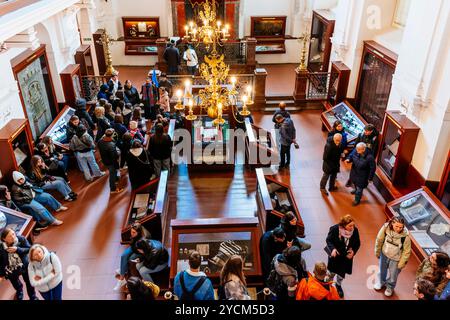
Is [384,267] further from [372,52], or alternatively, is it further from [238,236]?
[372,52]

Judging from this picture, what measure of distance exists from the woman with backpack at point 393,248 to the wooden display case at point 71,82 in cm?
886

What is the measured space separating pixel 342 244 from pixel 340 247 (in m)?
0.06

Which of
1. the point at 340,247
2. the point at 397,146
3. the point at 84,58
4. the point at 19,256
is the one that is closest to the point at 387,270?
the point at 340,247

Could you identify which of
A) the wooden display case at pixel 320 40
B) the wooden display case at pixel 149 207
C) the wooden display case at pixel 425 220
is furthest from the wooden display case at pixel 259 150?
the wooden display case at pixel 320 40

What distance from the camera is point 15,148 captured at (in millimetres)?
7996

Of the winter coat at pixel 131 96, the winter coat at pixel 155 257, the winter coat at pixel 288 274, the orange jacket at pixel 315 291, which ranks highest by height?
the orange jacket at pixel 315 291

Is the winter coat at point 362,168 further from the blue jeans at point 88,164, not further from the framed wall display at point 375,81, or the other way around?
the blue jeans at point 88,164

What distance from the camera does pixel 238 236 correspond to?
6.36 metres

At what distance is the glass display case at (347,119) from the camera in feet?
33.6

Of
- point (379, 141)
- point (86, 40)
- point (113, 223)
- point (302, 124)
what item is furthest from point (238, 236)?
point (86, 40)

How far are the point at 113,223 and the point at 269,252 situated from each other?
347 cm

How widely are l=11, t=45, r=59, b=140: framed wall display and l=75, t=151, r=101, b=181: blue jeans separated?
164cm

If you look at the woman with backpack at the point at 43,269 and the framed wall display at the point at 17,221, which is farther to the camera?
the framed wall display at the point at 17,221

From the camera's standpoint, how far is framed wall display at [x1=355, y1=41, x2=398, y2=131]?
32.3 ft
